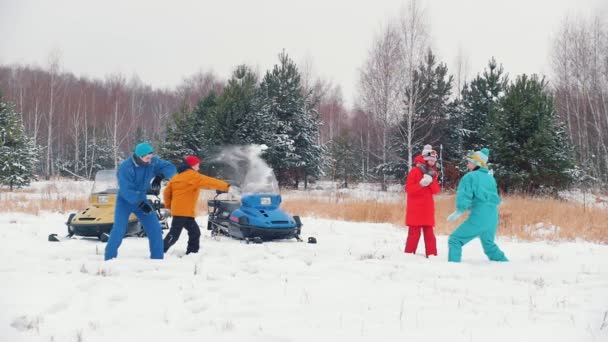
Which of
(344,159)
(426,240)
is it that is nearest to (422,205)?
(426,240)

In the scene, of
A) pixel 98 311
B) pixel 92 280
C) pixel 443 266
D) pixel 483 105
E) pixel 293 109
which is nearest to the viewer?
pixel 98 311

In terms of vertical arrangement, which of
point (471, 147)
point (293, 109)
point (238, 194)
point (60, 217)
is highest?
point (293, 109)

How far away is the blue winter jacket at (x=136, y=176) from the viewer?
6469mm

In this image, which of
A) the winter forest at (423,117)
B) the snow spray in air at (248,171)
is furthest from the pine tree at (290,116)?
the snow spray in air at (248,171)

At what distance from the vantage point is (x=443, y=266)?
20.6 feet

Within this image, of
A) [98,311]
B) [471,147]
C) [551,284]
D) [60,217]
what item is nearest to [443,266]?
[551,284]

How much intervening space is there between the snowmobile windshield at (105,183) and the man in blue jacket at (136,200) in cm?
316

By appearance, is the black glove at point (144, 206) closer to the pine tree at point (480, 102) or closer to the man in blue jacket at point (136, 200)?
the man in blue jacket at point (136, 200)

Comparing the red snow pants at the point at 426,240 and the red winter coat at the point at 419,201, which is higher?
the red winter coat at the point at 419,201

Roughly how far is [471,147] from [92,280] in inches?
1085

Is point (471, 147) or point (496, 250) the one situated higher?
point (471, 147)

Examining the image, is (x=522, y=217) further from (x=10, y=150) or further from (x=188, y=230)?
(x=10, y=150)

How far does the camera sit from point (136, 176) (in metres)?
6.61

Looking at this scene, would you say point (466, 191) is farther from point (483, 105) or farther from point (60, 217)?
point (483, 105)
